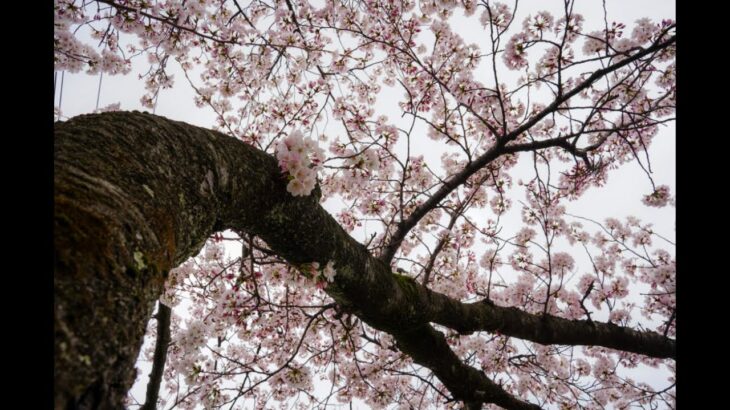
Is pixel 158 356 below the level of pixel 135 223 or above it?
above

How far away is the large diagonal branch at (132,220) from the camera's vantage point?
1.74ft

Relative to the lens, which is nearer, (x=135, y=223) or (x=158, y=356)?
(x=135, y=223)

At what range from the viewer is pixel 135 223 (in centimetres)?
77

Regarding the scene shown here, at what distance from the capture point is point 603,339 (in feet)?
12.0

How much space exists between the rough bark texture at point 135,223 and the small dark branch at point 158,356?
134cm

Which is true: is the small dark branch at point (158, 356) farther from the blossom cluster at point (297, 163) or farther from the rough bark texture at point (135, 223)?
the blossom cluster at point (297, 163)

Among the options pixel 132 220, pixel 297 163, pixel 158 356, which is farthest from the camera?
pixel 158 356

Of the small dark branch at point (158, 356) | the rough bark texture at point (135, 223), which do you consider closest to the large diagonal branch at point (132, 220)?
the rough bark texture at point (135, 223)

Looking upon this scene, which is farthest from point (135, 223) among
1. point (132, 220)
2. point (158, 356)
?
point (158, 356)

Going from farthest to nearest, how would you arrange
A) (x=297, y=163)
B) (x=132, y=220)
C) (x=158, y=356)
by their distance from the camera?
A: (x=158, y=356) → (x=297, y=163) → (x=132, y=220)

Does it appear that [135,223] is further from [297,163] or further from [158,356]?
[158,356]
